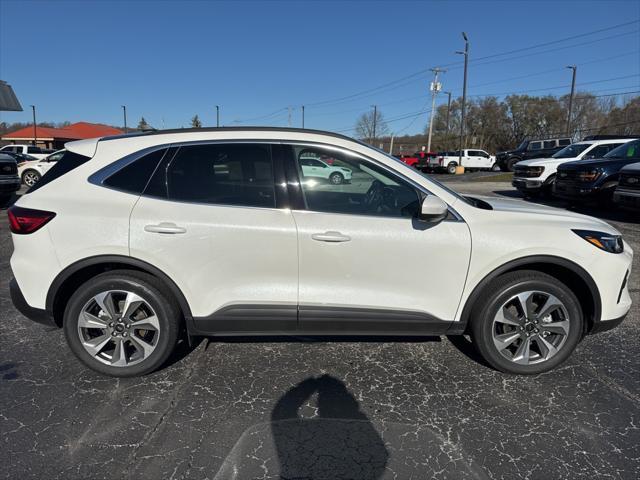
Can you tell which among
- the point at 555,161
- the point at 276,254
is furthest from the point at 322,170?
the point at 555,161

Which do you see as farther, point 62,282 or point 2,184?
point 2,184

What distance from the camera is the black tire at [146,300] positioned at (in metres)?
2.92

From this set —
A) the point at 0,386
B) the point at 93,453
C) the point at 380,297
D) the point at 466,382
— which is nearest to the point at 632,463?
the point at 466,382

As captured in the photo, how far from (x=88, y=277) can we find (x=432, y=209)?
2.46m

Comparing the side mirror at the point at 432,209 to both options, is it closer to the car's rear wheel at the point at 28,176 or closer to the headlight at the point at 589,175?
the headlight at the point at 589,175

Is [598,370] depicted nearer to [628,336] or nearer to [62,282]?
[628,336]

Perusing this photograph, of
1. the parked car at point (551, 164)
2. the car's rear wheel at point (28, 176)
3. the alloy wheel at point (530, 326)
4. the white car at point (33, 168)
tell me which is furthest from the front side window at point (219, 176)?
the car's rear wheel at point (28, 176)

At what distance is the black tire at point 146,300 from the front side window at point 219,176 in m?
0.62

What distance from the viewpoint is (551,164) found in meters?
13.6

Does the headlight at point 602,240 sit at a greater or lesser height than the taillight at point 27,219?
lesser

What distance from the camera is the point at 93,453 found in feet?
7.63

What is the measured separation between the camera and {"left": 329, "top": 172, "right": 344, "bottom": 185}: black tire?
3010 millimetres

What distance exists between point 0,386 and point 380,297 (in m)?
2.71

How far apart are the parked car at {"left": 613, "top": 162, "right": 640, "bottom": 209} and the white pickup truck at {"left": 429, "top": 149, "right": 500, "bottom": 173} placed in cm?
2582
